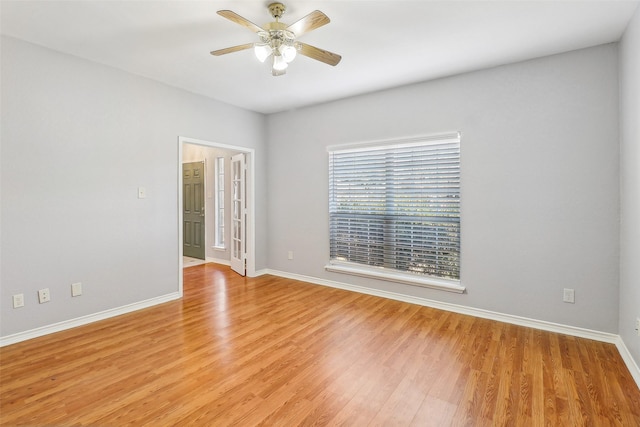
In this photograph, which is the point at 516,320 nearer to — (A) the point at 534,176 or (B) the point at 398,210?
(A) the point at 534,176

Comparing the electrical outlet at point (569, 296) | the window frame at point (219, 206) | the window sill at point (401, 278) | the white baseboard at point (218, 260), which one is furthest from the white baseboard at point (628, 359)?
the window frame at point (219, 206)

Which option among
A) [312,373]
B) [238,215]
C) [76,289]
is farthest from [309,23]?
[238,215]

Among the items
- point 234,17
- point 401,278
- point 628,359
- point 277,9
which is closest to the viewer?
point 234,17

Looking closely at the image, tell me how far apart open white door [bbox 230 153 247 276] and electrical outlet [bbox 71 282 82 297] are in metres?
2.29

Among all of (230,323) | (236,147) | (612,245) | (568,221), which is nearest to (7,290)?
(230,323)

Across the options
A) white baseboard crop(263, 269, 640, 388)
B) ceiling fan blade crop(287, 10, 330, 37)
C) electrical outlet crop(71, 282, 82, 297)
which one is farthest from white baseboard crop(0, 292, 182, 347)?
ceiling fan blade crop(287, 10, 330, 37)

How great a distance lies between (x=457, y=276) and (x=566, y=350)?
3.69 ft

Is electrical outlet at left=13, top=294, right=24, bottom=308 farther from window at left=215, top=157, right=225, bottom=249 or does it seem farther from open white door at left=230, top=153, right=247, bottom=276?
window at left=215, top=157, right=225, bottom=249

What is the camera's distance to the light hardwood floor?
5.93 ft

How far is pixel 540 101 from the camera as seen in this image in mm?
2957

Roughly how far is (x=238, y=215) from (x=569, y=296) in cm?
440

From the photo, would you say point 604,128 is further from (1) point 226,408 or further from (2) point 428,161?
(1) point 226,408

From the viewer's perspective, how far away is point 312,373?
2.24 m

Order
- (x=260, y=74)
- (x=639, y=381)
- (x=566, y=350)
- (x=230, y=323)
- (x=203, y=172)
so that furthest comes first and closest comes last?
(x=203, y=172) < (x=260, y=74) < (x=230, y=323) < (x=566, y=350) < (x=639, y=381)
